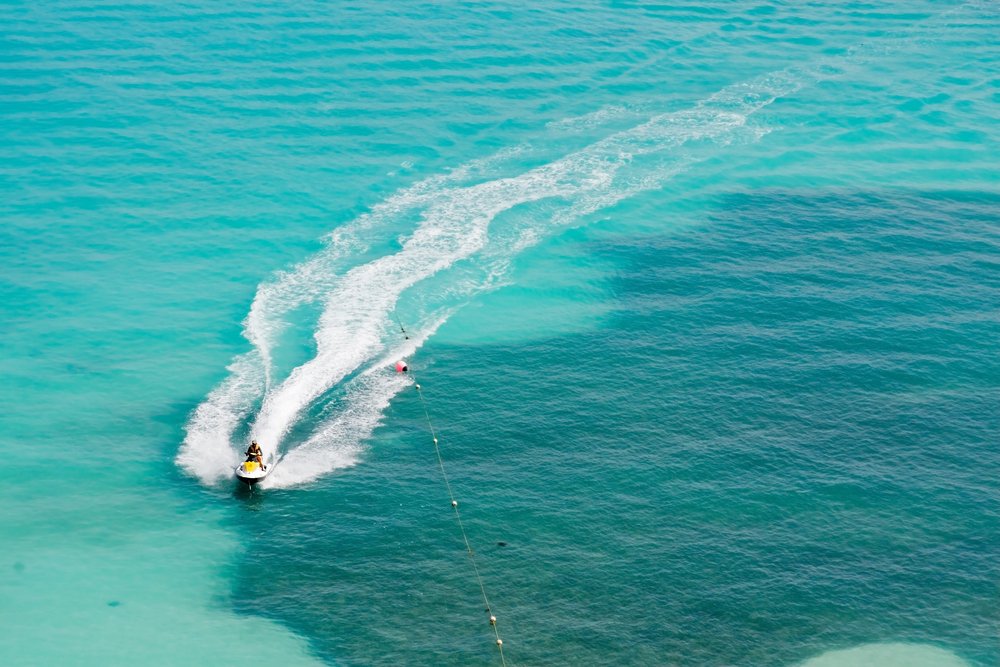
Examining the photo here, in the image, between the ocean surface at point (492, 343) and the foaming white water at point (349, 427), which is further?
the foaming white water at point (349, 427)

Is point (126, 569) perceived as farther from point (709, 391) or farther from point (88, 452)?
point (709, 391)

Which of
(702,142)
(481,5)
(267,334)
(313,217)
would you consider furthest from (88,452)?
(481,5)

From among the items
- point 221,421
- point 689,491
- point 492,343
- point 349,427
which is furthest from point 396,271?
point 689,491

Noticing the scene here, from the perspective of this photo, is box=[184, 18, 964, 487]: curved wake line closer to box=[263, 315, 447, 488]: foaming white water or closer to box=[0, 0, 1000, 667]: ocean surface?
box=[263, 315, 447, 488]: foaming white water

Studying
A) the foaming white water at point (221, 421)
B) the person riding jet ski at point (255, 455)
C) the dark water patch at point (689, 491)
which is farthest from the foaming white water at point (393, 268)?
the dark water patch at point (689, 491)

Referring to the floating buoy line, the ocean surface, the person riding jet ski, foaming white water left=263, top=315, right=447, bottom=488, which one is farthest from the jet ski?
the floating buoy line

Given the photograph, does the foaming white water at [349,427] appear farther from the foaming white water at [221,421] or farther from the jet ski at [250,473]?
the foaming white water at [221,421]

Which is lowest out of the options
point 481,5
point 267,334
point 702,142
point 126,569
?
point 126,569
